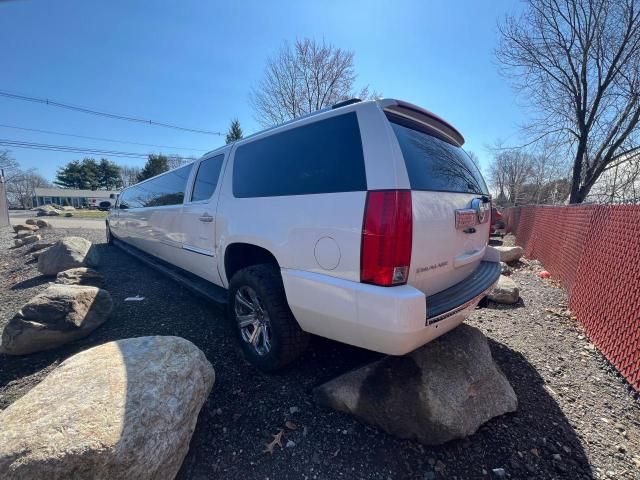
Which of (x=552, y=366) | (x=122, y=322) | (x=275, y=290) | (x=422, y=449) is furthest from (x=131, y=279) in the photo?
(x=552, y=366)

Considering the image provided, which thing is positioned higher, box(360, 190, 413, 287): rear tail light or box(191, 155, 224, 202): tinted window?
box(191, 155, 224, 202): tinted window

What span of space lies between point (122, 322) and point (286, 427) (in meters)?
2.67

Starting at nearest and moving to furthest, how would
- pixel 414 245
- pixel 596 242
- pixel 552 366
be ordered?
pixel 414 245
pixel 552 366
pixel 596 242

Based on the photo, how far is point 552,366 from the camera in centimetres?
284

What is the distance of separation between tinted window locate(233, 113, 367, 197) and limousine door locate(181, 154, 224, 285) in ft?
1.80

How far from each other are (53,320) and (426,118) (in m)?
4.07

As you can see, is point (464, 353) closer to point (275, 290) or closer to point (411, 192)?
point (411, 192)

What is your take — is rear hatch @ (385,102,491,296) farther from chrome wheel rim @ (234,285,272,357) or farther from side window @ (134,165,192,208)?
side window @ (134,165,192,208)

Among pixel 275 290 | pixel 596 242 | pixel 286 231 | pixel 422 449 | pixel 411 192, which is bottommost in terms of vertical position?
pixel 422 449

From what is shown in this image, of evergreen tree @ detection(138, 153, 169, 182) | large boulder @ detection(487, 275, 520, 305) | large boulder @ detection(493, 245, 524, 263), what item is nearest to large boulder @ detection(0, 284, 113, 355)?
large boulder @ detection(487, 275, 520, 305)

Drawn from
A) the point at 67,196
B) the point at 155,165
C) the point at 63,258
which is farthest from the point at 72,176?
the point at 63,258

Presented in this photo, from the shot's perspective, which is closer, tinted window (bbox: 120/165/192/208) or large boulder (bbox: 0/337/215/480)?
large boulder (bbox: 0/337/215/480)

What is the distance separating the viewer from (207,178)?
3.54 m

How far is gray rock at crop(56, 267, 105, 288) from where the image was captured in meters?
4.30
